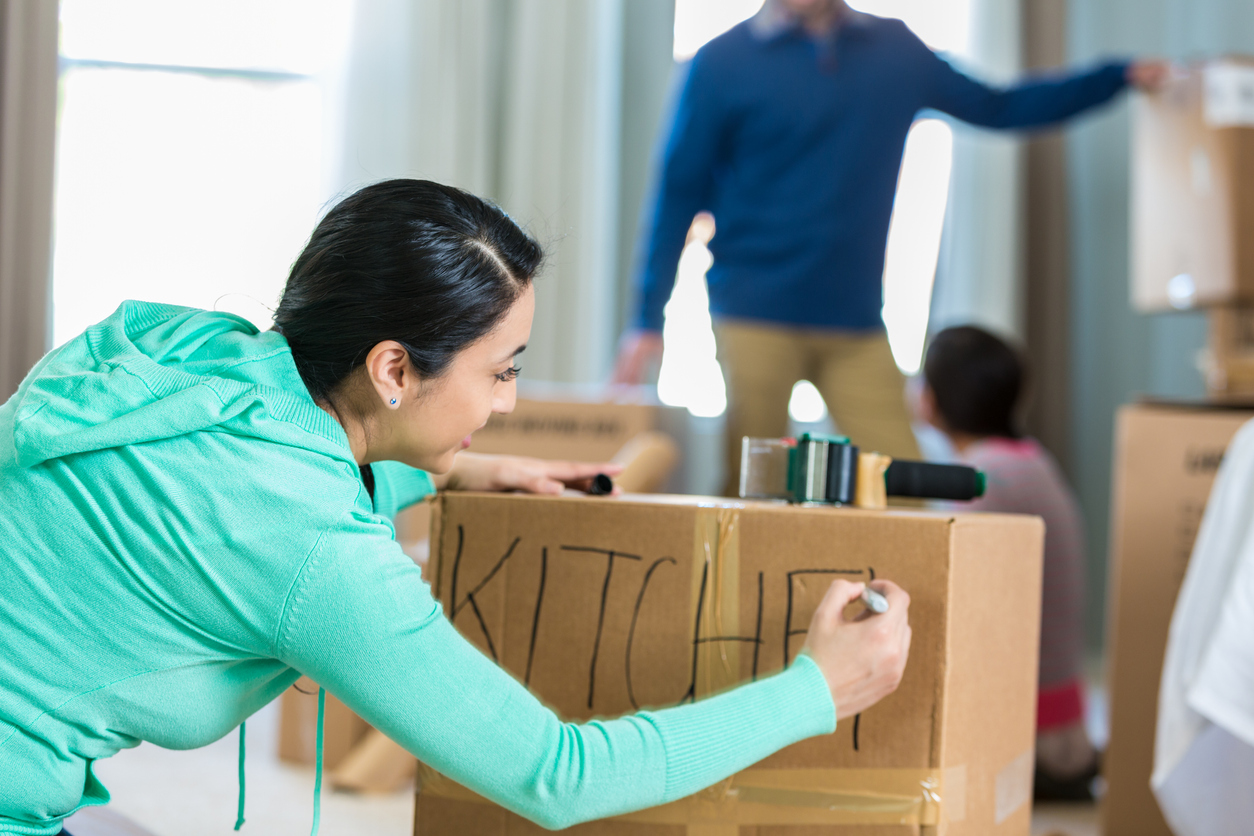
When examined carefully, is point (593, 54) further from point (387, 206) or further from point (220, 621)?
point (220, 621)

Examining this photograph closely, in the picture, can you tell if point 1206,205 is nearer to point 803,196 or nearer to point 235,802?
point 803,196

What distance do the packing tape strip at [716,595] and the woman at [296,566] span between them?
100 millimetres

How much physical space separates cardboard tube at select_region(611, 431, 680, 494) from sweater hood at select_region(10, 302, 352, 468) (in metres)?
0.94

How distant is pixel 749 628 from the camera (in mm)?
772

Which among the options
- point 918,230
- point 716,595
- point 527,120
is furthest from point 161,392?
point 918,230

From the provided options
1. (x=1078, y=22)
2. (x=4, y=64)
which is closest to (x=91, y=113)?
(x=4, y=64)

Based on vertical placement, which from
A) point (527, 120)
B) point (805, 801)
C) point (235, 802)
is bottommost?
point (235, 802)

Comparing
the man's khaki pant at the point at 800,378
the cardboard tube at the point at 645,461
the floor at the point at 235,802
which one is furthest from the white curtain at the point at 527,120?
the floor at the point at 235,802

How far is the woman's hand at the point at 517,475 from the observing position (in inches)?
34.4

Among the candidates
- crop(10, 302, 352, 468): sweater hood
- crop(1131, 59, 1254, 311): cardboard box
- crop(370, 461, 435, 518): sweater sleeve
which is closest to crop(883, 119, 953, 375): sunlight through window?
crop(1131, 59, 1254, 311): cardboard box

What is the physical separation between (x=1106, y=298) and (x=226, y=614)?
8.90 feet

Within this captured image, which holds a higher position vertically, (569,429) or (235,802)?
(569,429)

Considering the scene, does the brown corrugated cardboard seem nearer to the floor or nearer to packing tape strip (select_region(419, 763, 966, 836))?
the floor

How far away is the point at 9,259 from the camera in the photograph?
1.56m
